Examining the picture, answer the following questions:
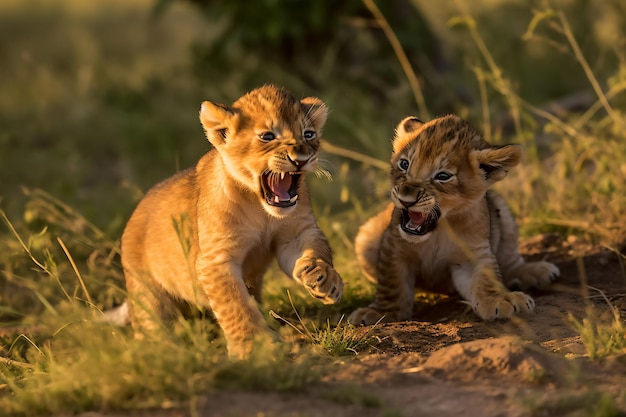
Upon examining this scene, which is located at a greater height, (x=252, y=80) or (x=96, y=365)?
(x=252, y=80)

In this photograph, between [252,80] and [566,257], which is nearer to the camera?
[566,257]

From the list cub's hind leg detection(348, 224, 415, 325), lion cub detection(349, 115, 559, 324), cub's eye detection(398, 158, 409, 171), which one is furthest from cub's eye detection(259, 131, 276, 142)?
cub's hind leg detection(348, 224, 415, 325)

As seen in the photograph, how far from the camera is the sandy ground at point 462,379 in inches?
143

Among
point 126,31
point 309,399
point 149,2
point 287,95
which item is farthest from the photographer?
point 149,2

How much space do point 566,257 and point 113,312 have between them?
3.01 m

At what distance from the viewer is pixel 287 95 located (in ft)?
15.9

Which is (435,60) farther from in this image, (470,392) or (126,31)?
(126,31)

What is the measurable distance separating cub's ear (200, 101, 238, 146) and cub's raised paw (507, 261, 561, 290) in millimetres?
2114

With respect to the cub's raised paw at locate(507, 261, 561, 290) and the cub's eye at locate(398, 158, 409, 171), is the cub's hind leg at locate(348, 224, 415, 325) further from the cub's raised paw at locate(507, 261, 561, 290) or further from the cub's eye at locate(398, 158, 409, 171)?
the cub's raised paw at locate(507, 261, 561, 290)

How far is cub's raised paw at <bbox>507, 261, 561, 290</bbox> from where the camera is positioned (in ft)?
19.1

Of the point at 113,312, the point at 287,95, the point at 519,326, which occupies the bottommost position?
the point at 113,312

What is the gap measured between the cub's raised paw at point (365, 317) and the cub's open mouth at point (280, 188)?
92cm

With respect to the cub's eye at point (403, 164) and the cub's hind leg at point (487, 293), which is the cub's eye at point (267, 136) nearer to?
the cub's eye at point (403, 164)

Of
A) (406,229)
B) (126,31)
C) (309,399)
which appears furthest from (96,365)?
(126,31)
